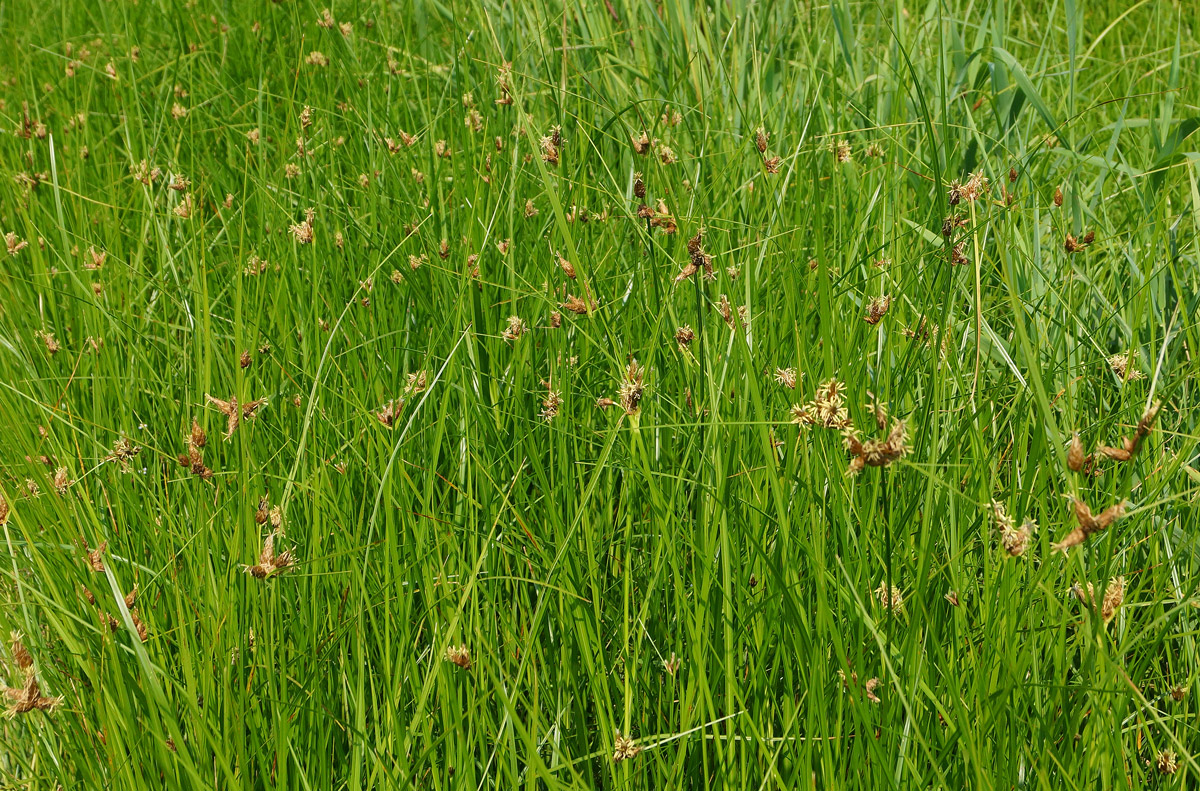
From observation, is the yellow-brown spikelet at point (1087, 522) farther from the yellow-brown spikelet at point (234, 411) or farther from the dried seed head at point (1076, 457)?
the yellow-brown spikelet at point (234, 411)

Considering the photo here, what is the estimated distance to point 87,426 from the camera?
1927 mm

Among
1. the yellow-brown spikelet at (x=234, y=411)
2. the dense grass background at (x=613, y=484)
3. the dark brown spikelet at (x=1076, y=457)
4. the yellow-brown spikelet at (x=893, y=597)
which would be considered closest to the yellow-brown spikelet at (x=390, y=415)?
the dense grass background at (x=613, y=484)

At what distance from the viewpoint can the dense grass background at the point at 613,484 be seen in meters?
1.23

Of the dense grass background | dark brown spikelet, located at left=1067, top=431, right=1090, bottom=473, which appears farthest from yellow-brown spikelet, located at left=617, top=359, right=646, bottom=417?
dark brown spikelet, located at left=1067, top=431, right=1090, bottom=473

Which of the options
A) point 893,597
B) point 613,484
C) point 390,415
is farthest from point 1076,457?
point 390,415

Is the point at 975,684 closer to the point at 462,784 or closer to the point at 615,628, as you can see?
the point at 615,628

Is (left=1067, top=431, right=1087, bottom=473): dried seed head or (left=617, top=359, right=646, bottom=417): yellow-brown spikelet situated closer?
(left=1067, top=431, right=1087, bottom=473): dried seed head

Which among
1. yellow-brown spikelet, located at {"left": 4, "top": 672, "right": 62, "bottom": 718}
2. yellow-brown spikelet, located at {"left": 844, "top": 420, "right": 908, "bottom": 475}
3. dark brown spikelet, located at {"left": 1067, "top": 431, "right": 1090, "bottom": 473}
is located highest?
yellow-brown spikelet, located at {"left": 844, "top": 420, "right": 908, "bottom": 475}

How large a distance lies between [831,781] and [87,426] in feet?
5.11

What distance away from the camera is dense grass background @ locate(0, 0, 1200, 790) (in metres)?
1.23

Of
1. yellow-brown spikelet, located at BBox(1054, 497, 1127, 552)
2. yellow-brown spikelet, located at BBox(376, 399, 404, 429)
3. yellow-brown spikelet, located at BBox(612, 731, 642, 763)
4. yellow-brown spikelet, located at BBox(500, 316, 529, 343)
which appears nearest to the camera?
yellow-brown spikelet, located at BBox(1054, 497, 1127, 552)

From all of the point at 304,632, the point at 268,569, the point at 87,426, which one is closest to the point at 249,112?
the point at 87,426

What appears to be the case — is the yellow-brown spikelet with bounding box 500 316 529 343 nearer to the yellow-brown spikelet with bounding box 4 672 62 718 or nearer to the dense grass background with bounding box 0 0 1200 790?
the dense grass background with bounding box 0 0 1200 790

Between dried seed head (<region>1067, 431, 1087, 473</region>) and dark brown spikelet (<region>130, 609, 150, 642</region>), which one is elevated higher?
dried seed head (<region>1067, 431, 1087, 473</region>)
